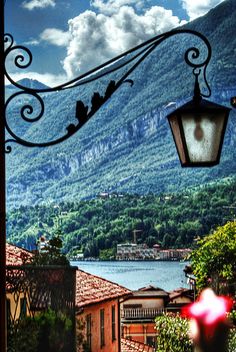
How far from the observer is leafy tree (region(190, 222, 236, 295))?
17766 millimetres

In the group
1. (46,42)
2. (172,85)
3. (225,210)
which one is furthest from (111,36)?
(225,210)

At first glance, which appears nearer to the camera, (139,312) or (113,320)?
(113,320)

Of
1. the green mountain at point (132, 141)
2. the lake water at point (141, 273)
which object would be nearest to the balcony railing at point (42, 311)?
the lake water at point (141, 273)

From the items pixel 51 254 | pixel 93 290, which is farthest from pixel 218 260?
pixel 51 254

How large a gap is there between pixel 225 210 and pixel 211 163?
105 ft

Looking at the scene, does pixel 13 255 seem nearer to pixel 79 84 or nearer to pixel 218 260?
pixel 218 260

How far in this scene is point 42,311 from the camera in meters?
5.82

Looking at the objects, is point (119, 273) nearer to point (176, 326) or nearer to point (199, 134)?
point (176, 326)

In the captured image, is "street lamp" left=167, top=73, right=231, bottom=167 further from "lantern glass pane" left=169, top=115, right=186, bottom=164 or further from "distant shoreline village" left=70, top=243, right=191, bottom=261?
"distant shoreline village" left=70, top=243, right=191, bottom=261

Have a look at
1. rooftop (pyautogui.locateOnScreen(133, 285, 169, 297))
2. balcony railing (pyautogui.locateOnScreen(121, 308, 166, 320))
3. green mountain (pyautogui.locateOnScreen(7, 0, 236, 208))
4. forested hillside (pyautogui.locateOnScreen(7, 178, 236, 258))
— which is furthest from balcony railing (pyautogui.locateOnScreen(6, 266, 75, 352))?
green mountain (pyautogui.locateOnScreen(7, 0, 236, 208))

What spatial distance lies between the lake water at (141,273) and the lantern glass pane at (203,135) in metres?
33.9

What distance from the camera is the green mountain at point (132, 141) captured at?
50.7 meters

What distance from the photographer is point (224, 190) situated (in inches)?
1566

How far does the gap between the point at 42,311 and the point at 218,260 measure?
500 inches
